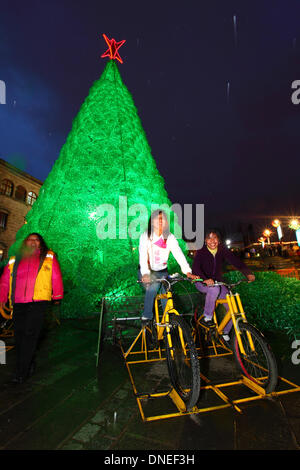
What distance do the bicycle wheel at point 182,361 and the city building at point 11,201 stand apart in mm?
25781

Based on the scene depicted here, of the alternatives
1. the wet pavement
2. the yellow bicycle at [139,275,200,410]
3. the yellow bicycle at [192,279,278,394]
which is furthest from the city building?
the yellow bicycle at [192,279,278,394]

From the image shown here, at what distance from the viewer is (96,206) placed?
6.31 meters

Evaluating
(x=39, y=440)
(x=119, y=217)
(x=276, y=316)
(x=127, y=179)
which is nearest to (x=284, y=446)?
(x=39, y=440)

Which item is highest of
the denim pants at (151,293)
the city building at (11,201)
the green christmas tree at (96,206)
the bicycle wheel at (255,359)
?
the city building at (11,201)

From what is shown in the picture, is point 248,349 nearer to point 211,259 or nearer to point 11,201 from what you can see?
point 211,259

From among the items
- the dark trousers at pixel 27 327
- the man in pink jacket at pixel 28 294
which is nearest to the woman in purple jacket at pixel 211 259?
the man in pink jacket at pixel 28 294

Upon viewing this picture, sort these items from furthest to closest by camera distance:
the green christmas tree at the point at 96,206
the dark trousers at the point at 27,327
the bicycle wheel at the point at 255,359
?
the green christmas tree at the point at 96,206 → the dark trousers at the point at 27,327 → the bicycle wheel at the point at 255,359

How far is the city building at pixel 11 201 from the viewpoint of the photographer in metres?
24.3

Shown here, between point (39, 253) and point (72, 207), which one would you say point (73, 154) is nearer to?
point (72, 207)

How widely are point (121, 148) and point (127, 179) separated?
0.98 meters

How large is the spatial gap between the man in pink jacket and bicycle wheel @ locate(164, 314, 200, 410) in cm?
180

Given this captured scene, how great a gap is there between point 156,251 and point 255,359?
1896mm

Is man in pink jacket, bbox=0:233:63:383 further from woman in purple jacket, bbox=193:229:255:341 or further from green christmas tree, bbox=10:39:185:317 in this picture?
green christmas tree, bbox=10:39:185:317

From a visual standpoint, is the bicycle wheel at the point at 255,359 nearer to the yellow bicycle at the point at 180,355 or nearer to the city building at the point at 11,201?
the yellow bicycle at the point at 180,355
